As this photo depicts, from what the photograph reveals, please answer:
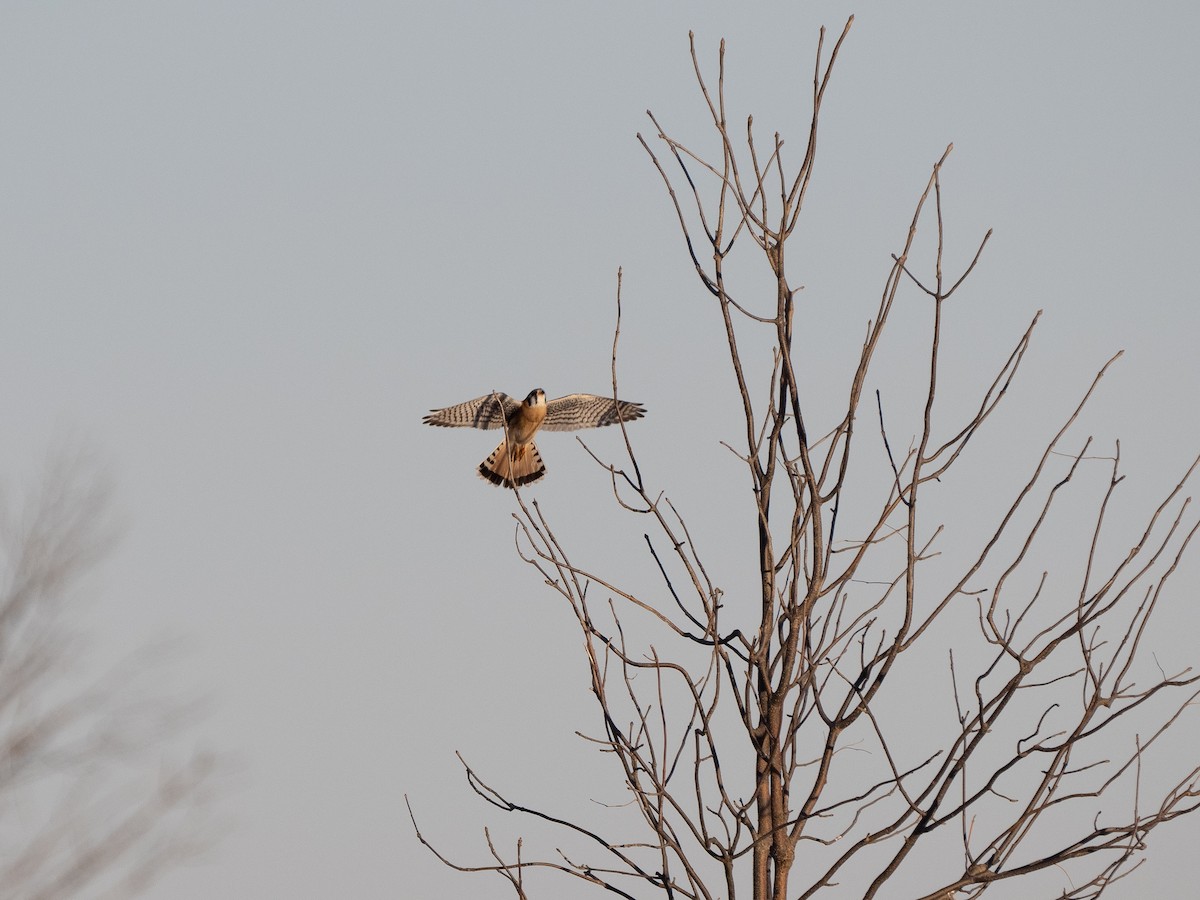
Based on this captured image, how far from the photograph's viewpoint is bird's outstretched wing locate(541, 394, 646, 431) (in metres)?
10.2

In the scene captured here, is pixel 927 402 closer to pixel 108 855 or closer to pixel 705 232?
pixel 705 232

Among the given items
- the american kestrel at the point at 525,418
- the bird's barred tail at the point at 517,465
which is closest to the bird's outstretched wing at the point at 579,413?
the american kestrel at the point at 525,418

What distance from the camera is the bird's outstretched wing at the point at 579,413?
10.2 meters

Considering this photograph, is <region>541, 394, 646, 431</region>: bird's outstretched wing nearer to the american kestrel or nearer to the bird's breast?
the american kestrel

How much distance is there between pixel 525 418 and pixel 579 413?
1.01 meters

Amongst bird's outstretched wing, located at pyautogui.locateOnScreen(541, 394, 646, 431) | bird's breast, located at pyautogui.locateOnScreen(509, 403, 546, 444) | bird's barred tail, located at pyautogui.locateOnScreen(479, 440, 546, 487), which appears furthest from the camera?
bird's outstretched wing, located at pyautogui.locateOnScreen(541, 394, 646, 431)

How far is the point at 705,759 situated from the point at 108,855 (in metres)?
6.06

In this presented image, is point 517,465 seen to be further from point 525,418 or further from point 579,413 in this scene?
point 579,413

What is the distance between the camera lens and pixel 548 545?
9.90 feet

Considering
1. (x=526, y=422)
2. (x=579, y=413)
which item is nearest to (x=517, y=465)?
(x=526, y=422)

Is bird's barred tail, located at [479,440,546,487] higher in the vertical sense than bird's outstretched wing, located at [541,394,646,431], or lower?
lower

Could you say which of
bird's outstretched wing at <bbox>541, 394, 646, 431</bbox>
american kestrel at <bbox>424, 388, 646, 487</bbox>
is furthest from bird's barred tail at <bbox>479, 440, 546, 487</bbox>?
bird's outstretched wing at <bbox>541, 394, 646, 431</bbox>

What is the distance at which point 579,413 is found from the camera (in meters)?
10.4

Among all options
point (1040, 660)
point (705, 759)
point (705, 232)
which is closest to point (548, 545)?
point (705, 759)
